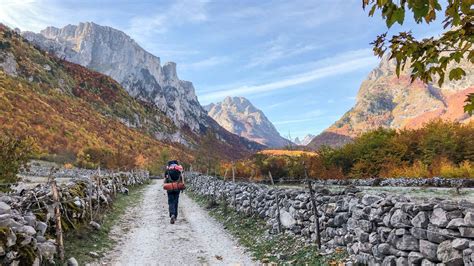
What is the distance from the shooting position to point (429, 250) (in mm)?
5305

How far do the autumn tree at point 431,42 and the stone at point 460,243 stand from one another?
2.39 meters

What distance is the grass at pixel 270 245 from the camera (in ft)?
25.7

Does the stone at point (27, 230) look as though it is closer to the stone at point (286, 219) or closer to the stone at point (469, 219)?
the stone at point (286, 219)

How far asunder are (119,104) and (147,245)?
317ft

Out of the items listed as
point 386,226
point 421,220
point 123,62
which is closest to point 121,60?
point 123,62

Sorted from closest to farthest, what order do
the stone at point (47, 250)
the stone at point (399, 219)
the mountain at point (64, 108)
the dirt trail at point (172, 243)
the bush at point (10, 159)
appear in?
the stone at point (399, 219), the stone at point (47, 250), the dirt trail at point (172, 243), the bush at point (10, 159), the mountain at point (64, 108)

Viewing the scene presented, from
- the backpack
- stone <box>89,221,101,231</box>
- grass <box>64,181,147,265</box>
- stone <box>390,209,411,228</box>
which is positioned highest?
the backpack

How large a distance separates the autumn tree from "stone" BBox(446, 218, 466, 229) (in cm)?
229

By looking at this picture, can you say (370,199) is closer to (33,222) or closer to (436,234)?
(436,234)

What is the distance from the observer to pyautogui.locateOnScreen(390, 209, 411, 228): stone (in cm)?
588

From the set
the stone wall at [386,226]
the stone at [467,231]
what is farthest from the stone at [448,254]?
the stone at [467,231]

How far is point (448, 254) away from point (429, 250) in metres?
0.37

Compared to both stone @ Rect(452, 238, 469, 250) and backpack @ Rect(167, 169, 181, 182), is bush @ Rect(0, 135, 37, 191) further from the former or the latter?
stone @ Rect(452, 238, 469, 250)

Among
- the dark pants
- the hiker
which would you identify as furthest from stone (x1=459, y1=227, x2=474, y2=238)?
the dark pants
